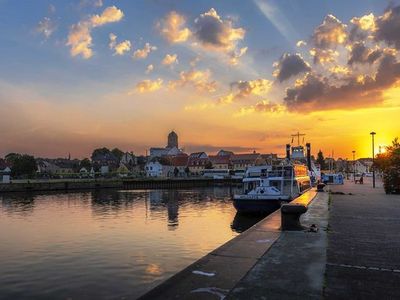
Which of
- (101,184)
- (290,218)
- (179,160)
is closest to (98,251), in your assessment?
(290,218)

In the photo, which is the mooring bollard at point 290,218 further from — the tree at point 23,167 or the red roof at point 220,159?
the red roof at point 220,159

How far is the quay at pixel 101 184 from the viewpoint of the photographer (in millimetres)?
86488

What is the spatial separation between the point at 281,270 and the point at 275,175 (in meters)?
31.5

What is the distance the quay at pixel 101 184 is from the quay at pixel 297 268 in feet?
261

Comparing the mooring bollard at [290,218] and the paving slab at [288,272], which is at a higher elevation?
the mooring bollard at [290,218]

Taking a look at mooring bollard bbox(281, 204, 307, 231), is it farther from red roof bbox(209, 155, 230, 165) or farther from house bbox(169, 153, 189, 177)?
red roof bbox(209, 155, 230, 165)

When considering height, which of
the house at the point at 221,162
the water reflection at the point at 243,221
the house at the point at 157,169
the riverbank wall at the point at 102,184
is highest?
the house at the point at 221,162

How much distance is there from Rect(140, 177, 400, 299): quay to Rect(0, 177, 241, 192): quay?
79.6 m

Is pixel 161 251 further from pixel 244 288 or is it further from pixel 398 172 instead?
pixel 398 172

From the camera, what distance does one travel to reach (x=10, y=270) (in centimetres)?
1683

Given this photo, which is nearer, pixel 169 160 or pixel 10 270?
pixel 10 270

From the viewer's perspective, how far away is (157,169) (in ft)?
552

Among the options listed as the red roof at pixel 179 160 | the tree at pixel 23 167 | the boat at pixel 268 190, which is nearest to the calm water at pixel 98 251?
the boat at pixel 268 190

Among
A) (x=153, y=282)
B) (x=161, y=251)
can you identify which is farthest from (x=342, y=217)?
(x=153, y=282)
